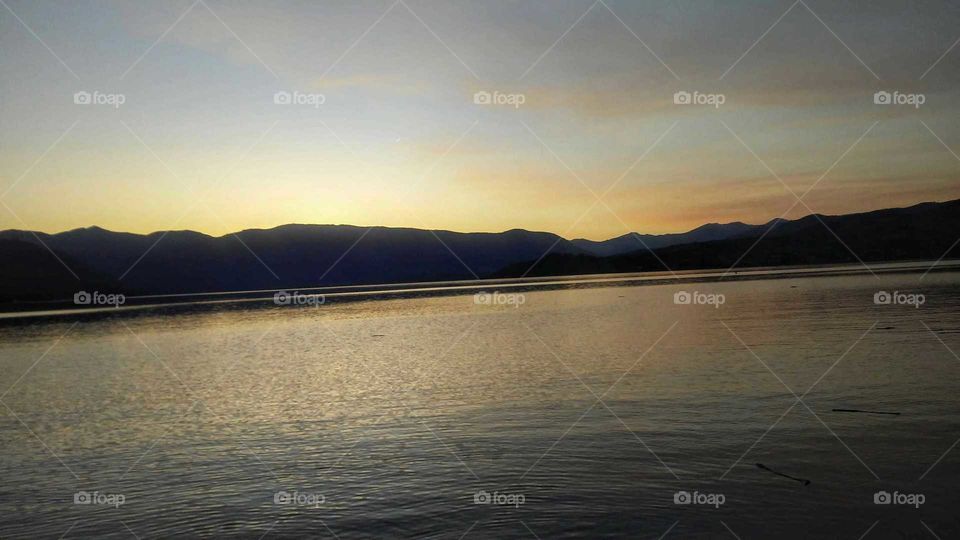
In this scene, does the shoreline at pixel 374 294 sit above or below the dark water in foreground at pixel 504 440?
above

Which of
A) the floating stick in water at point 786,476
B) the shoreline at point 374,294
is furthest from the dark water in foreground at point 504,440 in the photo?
the shoreline at point 374,294

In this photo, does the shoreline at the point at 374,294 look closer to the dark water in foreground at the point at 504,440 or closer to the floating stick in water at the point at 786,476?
the dark water in foreground at the point at 504,440

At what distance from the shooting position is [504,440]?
56.5 feet

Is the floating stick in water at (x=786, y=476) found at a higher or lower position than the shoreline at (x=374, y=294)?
lower

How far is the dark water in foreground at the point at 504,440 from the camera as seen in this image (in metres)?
12.2

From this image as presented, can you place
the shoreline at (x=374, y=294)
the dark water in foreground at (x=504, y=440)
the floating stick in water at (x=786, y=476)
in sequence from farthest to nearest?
the shoreline at (x=374, y=294) < the floating stick in water at (x=786, y=476) < the dark water in foreground at (x=504, y=440)

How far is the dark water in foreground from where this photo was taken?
1220 centimetres

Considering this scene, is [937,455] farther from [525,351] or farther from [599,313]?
[599,313]

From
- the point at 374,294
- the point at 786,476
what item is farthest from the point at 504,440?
the point at 374,294

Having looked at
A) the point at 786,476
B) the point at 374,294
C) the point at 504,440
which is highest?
the point at 374,294

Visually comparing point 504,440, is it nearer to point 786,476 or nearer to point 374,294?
point 786,476

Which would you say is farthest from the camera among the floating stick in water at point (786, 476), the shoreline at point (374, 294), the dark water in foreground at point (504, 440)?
the shoreline at point (374, 294)

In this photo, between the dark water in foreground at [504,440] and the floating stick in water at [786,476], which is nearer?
the dark water in foreground at [504,440]

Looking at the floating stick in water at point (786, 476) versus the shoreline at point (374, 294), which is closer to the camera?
the floating stick in water at point (786, 476)
